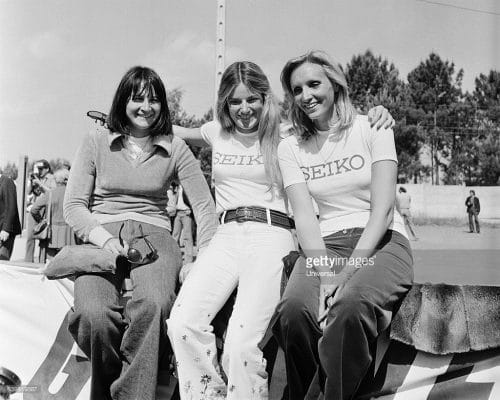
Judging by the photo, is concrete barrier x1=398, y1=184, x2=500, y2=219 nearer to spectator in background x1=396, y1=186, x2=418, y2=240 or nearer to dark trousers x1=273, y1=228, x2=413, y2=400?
spectator in background x1=396, y1=186, x2=418, y2=240

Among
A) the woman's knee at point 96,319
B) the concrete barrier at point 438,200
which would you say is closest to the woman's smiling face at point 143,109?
the woman's knee at point 96,319

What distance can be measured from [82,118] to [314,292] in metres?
1.48

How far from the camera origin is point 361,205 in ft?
6.75

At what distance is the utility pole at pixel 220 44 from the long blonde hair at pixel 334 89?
0.39 meters

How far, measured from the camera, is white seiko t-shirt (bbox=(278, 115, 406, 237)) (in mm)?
2039

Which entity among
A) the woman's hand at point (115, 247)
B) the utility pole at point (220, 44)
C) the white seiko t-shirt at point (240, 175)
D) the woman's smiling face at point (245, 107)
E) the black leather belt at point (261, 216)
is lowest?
the woman's hand at point (115, 247)

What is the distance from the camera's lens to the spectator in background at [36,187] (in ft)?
17.6

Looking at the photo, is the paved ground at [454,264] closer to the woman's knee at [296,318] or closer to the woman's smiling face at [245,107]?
the woman's knee at [296,318]

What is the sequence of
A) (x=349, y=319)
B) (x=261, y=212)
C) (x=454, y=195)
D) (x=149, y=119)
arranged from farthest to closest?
1. (x=454, y=195)
2. (x=149, y=119)
3. (x=261, y=212)
4. (x=349, y=319)

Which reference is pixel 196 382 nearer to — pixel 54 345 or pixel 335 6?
pixel 54 345

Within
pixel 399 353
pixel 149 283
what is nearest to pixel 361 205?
pixel 399 353

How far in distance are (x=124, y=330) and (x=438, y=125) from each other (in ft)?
34.2

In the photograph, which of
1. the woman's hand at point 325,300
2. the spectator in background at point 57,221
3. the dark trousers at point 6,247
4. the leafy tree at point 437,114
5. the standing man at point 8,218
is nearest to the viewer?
the woman's hand at point 325,300

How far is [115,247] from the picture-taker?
215cm
